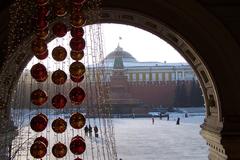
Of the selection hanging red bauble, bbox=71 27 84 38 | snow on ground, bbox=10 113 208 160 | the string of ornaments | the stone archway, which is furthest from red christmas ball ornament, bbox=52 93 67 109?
snow on ground, bbox=10 113 208 160

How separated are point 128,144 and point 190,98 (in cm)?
2998

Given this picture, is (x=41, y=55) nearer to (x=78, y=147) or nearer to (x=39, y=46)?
(x=39, y=46)

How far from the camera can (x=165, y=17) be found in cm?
820

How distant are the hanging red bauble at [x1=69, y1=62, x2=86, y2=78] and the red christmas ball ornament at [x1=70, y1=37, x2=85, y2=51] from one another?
188 millimetres

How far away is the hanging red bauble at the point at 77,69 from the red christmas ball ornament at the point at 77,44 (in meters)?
0.19

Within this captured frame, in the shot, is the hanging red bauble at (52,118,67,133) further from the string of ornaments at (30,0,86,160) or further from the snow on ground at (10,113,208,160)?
the snow on ground at (10,113,208,160)

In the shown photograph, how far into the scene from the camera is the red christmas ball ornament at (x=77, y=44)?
18.6ft

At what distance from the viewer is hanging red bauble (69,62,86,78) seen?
565 cm

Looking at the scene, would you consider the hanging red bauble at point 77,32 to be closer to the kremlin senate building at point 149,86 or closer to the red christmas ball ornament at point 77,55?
the red christmas ball ornament at point 77,55

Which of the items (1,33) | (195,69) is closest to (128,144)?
(195,69)

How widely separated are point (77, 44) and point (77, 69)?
1.01 ft

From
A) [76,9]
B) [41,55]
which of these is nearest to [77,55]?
[41,55]

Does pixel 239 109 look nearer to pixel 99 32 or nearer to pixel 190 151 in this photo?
pixel 99 32

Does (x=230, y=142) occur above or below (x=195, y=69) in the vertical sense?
below
